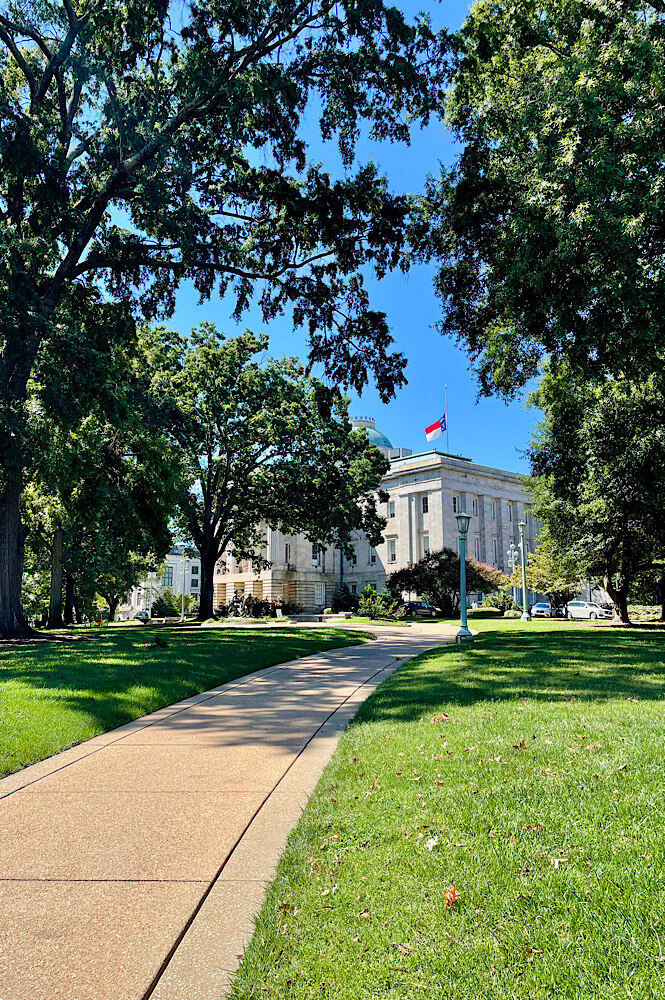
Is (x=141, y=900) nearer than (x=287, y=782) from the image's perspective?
Yes

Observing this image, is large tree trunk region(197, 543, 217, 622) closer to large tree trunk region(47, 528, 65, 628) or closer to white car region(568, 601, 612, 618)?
large tree trunk region(47, 528, 65, 628)

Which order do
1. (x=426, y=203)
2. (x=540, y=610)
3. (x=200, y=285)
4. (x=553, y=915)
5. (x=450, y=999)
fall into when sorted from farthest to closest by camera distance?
(x=540, y=610) → (x=200, y=285) → (x=426, y=203) → (x=553, y=915) → (x=450, y=999)

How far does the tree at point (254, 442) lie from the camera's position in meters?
32.2

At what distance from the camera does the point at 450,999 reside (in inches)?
98.6

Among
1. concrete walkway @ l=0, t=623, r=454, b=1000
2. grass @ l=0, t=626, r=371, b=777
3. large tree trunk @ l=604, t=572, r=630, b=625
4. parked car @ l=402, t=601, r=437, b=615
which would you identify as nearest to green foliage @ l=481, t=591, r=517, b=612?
parked car @ l=402, t=601, r=437, b=615

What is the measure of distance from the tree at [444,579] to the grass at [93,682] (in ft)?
115

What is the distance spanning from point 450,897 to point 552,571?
41196 mm

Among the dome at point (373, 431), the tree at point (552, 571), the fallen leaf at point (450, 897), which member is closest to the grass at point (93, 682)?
the fallen leaf at point (450, 897)

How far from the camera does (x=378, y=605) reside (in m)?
47.5

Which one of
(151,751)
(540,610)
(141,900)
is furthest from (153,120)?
(540,610)

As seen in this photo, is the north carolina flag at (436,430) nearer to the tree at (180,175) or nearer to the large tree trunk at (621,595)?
the large tree trunk at (621,595)

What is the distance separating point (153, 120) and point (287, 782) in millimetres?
15481

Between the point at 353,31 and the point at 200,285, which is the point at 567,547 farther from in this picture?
the point at 353,31

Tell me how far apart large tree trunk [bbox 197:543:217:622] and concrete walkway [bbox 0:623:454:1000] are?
88.6 feet
